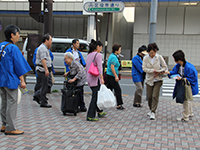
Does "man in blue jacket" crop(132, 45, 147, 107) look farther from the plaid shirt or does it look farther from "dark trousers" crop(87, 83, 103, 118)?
"dark trousers" crop(87, 83, 103, 118)

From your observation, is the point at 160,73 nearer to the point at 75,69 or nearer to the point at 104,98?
the point at 104,98

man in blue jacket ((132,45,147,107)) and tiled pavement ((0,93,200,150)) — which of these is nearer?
tiled pavement ((0,93,200,150))

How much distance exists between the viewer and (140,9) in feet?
70.4

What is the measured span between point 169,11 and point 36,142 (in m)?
19.7

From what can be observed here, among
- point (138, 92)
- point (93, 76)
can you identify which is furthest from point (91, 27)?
point (93, 76)

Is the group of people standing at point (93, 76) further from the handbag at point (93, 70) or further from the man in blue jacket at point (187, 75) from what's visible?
the man in blue jacket at point (187, 75)

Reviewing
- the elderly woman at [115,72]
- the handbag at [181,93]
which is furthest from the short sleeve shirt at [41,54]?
the handbag at [181,93]

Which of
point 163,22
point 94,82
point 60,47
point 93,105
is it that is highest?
point 163,22

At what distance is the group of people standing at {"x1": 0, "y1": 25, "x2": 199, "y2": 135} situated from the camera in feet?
13.8

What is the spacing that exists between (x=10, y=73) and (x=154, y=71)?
3211 mm

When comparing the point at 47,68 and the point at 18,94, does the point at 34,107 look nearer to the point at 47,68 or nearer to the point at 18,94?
the point at 47,68

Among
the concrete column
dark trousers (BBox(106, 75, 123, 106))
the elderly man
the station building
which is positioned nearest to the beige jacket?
dark trousers (BBox(106, 75, 123, 106))

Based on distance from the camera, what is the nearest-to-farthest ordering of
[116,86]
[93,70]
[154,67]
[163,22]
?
[93,70] → [154,67] → [116,86] → [163,22]

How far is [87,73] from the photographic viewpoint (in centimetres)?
568
